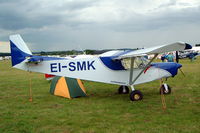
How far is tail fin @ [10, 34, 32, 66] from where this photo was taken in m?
8.70

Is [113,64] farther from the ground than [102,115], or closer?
farther from the ground

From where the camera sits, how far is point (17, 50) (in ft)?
28.6

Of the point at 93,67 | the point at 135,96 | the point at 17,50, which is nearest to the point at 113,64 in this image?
the point at 93,67

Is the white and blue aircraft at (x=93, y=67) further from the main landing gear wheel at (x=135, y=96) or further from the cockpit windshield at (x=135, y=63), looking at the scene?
the main landing gear wheel at (x=135, y=96)

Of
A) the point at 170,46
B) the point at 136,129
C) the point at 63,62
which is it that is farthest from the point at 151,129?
the point at 63,62

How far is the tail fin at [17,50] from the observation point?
870 cm

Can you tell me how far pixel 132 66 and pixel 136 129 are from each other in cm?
368

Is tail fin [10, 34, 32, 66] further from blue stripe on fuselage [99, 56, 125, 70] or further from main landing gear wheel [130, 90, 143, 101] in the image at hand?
main landing gear wheel [130, 90, 143, 101]

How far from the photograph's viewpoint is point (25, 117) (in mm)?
6656

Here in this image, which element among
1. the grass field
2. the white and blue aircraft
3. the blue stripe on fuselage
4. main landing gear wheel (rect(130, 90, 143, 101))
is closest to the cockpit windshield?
the white and blue aircraft

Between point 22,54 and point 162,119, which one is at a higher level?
point 22,54

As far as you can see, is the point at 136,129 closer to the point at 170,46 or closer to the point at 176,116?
the point at 176,116

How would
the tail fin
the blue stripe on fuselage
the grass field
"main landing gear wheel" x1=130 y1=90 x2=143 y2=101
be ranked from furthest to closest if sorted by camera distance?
the blue stripe on fuselage, the tail fin, "main landing gear wheel" x1=130 y1=90 x2=143 y2=101, the grass field

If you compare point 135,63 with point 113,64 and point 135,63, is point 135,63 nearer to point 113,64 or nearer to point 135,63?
point 135,63
